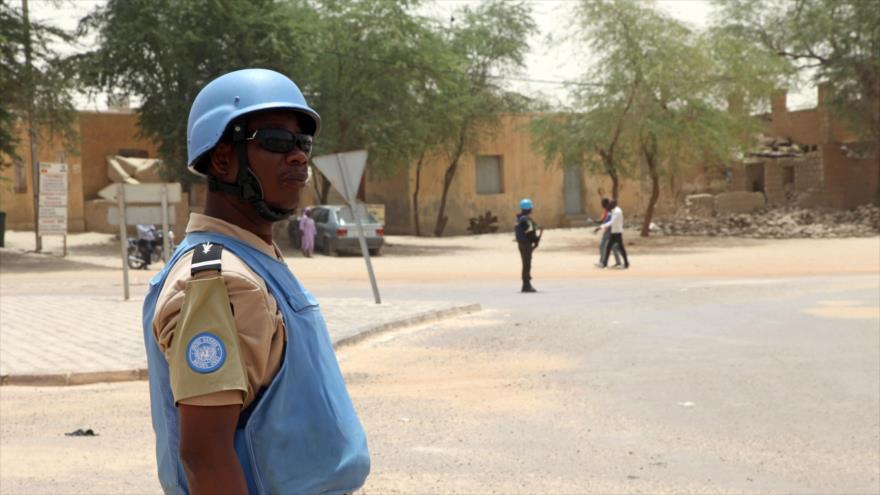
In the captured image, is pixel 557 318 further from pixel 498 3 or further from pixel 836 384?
pixel 498 3

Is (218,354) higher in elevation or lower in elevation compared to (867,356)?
higher

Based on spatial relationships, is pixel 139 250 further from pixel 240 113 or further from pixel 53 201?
pixel 240 113

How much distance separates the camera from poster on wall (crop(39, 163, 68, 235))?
28.6 metres

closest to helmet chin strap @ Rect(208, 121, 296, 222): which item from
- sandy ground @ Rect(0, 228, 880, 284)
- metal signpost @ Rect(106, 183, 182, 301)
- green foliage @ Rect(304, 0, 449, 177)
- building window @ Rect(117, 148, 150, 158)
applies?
metal signpost @ Rect(106, 183, 182, 301)

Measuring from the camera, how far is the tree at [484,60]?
1841 inches

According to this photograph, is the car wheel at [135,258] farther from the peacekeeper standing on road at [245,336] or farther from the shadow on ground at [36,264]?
the peacekeeper standing on road at [245,336]

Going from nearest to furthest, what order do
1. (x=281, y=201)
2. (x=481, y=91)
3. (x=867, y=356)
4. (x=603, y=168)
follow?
(x=281, y=201) < (x=867, y=356) < (x=603, y=168) < (x=481, y=91)

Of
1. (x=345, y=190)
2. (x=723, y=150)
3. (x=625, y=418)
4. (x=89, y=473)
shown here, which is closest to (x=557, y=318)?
(x=345, y=190)

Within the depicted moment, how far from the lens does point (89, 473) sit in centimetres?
611

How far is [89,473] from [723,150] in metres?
33.7

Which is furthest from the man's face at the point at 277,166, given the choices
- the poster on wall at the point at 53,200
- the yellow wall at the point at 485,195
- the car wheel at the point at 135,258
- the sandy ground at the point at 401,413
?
the yellow wall at the point at 485,195

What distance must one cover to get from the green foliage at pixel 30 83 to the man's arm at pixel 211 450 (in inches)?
1053

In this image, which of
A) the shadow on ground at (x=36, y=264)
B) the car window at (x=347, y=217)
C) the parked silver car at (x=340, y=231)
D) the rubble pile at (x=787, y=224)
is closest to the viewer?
the shadow on ground at (x=36, y=264)

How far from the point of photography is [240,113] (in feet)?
7.31
